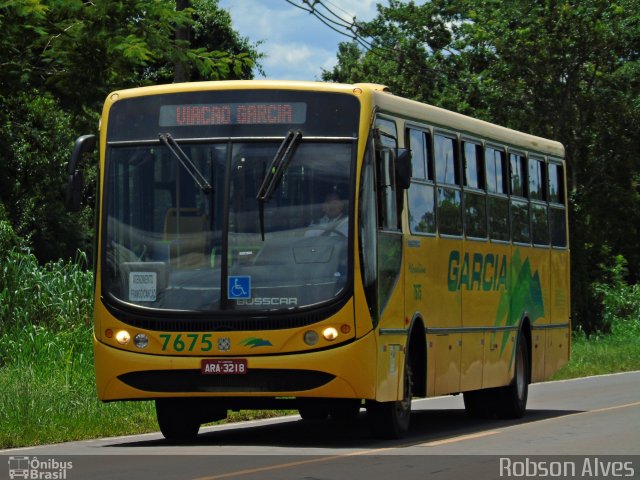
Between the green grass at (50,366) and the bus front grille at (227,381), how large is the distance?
129cm

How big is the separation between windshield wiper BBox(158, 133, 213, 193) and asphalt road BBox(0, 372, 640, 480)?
240cm

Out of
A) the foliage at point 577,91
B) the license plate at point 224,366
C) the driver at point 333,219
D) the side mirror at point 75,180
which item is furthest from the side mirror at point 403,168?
the foliage at point 577,91

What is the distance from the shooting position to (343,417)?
1783 centimetres

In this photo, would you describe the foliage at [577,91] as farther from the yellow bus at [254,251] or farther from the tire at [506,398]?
the yellow bus at [254,251]

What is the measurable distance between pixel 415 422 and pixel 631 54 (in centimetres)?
2454

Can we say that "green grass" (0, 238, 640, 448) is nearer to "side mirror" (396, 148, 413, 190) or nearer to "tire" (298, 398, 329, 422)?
"tire" (298, 398, 329, 422)

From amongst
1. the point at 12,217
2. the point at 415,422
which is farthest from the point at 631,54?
the point at 415,422

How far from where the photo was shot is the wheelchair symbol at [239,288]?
547 inches

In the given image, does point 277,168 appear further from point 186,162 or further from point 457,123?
point 457,123

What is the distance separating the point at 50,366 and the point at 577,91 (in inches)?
910

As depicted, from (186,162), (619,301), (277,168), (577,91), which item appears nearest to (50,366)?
(186,162)

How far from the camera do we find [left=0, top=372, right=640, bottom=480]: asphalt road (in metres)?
11.6

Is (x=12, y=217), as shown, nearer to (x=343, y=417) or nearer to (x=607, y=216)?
(x=607, y=216)
